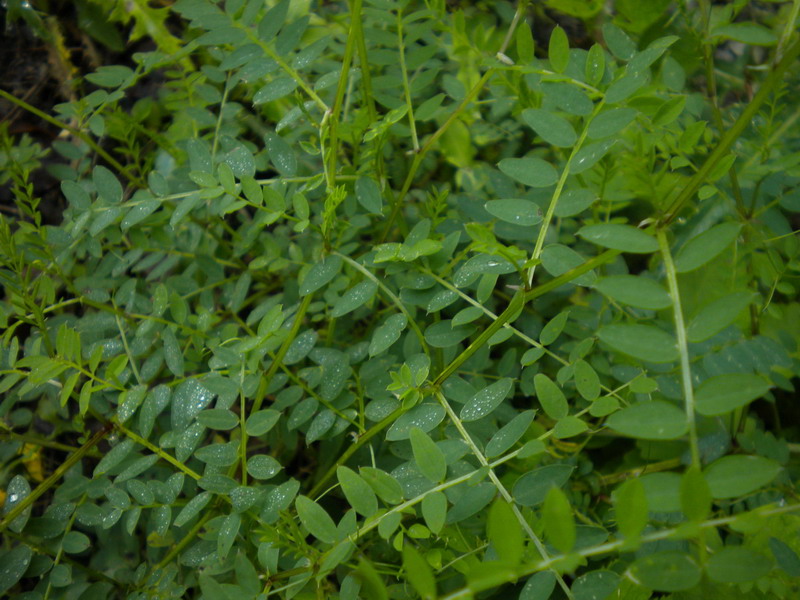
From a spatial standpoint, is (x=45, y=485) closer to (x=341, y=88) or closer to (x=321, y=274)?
(x=321, y=274)

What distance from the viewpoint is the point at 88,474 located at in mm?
1479

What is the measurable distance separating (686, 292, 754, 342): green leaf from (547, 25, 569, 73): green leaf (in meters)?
0.47

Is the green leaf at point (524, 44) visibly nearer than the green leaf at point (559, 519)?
No

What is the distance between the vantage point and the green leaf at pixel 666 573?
61 centimetres

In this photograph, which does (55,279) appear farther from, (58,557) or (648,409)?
(648,409)

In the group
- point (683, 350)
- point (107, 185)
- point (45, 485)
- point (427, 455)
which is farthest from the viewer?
point (107, 185)

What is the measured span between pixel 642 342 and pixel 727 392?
0.11 meters

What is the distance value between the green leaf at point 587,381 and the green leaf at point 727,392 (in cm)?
27

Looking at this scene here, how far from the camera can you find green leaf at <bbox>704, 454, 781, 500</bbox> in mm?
612

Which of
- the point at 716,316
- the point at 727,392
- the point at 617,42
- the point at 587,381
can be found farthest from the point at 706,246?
the point at 617,42

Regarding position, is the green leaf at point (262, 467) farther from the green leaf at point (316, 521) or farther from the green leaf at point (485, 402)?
the green leaf at point (485, 402)

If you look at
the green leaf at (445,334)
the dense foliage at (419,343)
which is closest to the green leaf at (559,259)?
the dense foliage at (419,343)

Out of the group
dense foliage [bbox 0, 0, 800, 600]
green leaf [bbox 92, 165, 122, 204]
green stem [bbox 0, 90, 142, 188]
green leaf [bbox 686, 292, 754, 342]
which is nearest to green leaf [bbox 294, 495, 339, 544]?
dense foliage [bbox 0, 0, 800, 600]

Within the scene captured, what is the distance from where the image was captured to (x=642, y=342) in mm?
741
